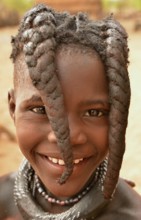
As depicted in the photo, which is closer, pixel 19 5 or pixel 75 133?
pixel 75 133

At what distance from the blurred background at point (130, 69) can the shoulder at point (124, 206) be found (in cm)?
116

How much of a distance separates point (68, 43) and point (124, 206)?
909mm

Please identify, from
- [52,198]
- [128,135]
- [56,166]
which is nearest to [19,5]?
[128,135]

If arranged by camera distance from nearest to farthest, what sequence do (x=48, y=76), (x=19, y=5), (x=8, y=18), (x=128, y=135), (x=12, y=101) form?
(x=48, y=76)
(x=12, y=101)
(x=128, y=135)
(x=8, y=18)
(x=19, y=5)

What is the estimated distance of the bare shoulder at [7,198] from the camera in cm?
295

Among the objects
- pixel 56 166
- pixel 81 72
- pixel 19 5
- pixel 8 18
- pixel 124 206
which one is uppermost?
pixel 19 5

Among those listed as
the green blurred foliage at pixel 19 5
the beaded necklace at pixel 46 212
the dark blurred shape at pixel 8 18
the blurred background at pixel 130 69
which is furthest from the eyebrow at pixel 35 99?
the green blurred foliage at pixel 19 5

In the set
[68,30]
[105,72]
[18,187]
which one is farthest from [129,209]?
[68,30]

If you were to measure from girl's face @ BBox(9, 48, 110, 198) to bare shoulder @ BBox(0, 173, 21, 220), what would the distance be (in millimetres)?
604

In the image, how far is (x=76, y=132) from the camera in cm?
218

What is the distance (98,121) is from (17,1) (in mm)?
14614

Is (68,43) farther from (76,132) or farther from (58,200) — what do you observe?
(58,200)

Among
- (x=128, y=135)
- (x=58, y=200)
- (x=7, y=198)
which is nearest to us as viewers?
(x=58, y=200)

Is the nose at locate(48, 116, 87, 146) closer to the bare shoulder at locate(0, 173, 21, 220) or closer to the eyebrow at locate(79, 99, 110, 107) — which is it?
the eyebrow at locate(79, 99, 110, 107)
